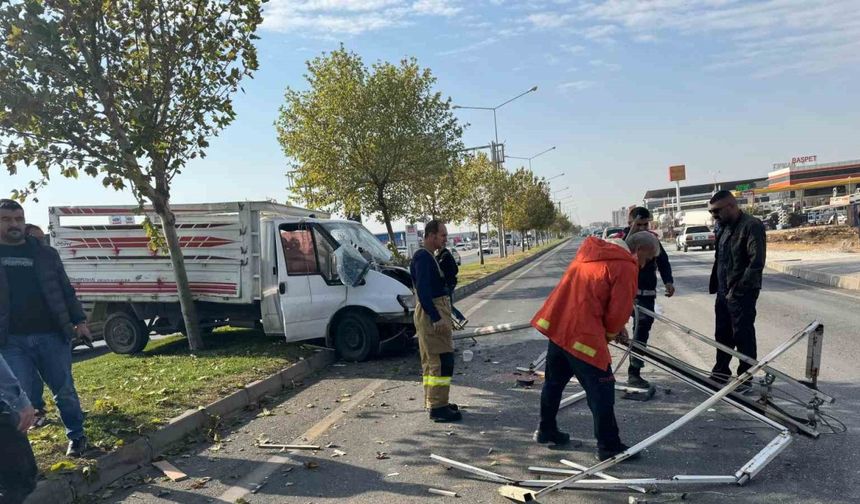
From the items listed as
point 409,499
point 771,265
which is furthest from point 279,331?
point 771,265

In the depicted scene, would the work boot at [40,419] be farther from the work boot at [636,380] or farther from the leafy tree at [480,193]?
the leafy tree at [480,193]

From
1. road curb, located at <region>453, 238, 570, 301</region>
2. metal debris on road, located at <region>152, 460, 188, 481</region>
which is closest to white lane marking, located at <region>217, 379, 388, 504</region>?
metal debris on road, located at <region>152, 460, 188, 481</region>

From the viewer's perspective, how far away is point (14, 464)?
2969 millimetres

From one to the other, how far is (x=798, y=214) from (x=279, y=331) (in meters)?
60.8

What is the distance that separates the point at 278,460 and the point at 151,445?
120 centimetres

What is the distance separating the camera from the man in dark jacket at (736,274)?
19.2 ft

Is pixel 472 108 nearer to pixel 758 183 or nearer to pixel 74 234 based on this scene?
pixel 74 234

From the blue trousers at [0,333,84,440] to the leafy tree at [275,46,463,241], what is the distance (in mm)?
15366

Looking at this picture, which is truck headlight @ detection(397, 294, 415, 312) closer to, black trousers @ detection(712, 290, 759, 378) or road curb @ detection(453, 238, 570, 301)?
black trousers @ detection(712, 290, 759, 378)

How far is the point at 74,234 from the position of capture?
34.6 ft

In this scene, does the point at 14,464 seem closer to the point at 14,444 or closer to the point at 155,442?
the point at 14,444

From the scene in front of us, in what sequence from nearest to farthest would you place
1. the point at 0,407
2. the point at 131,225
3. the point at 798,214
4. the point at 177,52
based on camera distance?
the point at 0,407 → the point at 177,52 → the point at 131,225 → the point at 798,214

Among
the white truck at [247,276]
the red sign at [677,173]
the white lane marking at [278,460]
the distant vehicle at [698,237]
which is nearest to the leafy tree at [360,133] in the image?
the white truck at [247,276]

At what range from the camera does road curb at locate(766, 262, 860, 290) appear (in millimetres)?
15328
